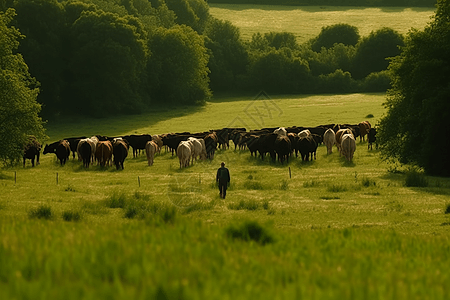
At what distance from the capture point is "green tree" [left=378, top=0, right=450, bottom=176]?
3033 cm

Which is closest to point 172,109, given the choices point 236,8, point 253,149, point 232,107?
point 232,107

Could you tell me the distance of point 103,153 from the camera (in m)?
38.1

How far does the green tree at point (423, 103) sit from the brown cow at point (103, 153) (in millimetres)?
16587

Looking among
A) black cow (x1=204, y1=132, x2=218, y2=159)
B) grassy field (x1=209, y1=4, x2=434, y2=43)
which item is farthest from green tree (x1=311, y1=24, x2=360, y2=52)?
black cow (x1=204, y1=132, x2=218, y2=159)

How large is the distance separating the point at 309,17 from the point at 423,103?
127 meters

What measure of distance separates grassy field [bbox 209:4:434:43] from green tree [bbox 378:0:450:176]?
101035mm

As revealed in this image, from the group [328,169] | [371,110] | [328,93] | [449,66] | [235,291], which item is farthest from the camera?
[328,93]

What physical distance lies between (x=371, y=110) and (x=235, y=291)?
A: 6858cm

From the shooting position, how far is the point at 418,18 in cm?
14162

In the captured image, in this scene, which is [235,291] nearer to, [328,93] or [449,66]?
[449,66]

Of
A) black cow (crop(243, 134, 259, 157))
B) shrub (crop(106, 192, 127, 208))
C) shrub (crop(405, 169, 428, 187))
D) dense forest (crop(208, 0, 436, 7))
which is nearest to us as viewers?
shrub (crop(106, 192, 127, 208))

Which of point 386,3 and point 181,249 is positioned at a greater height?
point 386,3

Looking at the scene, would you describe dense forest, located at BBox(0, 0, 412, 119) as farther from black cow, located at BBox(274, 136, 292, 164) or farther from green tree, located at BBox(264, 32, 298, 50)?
black cow, located at BBox(274, 136, 292, 164)

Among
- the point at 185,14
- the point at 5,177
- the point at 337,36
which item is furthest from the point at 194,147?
the point at 185,14
